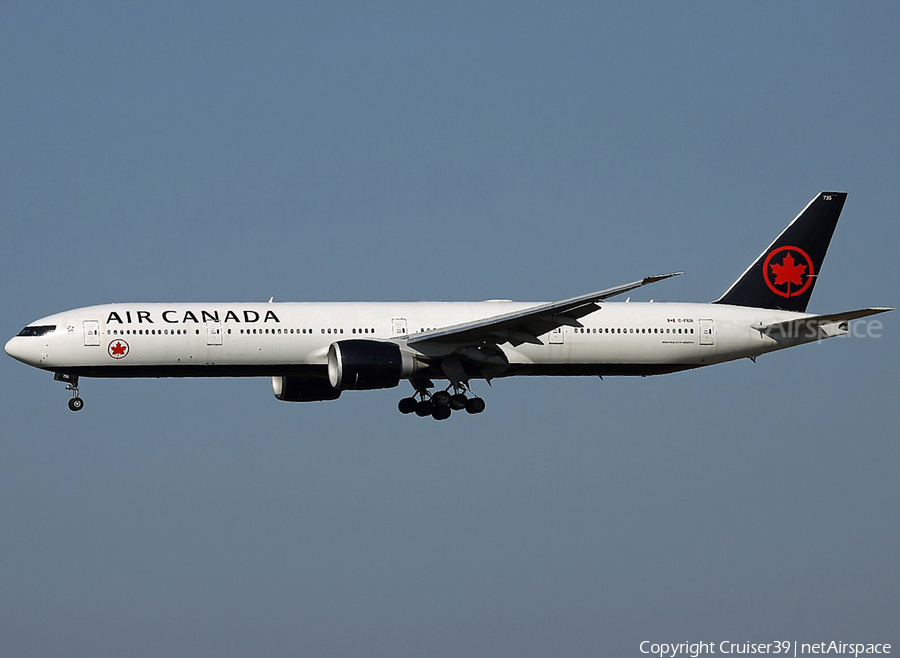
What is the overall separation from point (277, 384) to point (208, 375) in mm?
4847

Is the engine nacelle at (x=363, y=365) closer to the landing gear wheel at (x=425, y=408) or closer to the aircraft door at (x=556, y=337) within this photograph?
the landing gear wheel at (x=425, y=408)

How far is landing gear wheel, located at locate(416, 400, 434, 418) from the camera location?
47.9 m

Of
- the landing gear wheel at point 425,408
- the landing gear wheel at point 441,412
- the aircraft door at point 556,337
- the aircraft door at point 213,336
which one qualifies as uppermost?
the aircraft door at point 213,336

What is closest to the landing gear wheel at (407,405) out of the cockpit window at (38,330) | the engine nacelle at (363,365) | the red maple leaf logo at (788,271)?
the engine nacelle at (363,365)

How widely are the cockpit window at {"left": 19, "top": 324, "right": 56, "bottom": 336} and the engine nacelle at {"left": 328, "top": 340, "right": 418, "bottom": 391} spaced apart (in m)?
9.77

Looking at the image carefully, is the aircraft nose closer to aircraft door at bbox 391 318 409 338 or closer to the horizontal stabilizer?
aircraft door at bbox 391 318 409 338

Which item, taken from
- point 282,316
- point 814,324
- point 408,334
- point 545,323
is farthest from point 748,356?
point 282,316

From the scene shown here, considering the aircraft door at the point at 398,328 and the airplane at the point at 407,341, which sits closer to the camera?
the airplane at the point at 407,341

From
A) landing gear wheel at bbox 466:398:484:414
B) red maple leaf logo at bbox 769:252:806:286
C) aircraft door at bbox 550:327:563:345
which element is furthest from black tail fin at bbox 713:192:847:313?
landing gear wheel at bbox 466:398:484:414

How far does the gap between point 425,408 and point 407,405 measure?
3.73ft

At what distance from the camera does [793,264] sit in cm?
5291

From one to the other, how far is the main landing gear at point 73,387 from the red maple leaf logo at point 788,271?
2698 cm

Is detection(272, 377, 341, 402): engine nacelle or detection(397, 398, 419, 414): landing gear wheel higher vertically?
detection(272, 377, 341, 402): engine nacelle

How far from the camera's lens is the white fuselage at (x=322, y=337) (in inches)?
1769
